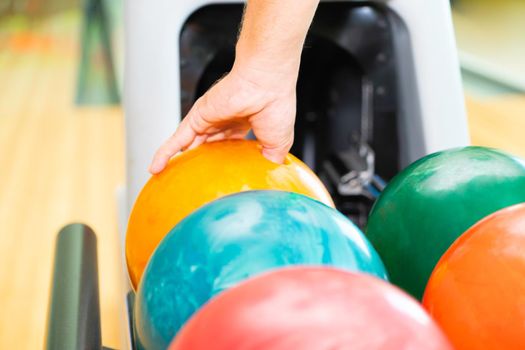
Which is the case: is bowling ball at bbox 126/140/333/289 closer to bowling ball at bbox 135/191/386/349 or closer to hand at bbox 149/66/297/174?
hand at bbox 149/66/297/174

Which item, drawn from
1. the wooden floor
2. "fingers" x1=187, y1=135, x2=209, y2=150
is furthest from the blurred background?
"fingers" x1=187, y1=135, x2=209, y2=150

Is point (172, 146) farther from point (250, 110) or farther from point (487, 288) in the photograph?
point (487, 288)

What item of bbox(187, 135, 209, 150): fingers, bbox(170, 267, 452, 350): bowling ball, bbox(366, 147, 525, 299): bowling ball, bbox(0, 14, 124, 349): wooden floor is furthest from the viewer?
bbox(0, 14, 124, 349): wooden floor

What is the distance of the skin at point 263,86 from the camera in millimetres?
820

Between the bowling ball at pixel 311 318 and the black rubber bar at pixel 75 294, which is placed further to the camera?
the black rubber bar at pixel 75 294

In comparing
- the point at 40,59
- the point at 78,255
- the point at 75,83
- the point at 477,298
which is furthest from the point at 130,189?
the point at 40,59

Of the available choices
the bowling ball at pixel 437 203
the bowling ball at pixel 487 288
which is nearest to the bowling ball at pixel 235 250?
the bowling ball at pixel 487 288

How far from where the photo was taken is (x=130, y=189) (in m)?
1.06

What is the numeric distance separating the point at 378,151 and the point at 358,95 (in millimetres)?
122

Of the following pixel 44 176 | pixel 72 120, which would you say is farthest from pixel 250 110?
pixel 72 120

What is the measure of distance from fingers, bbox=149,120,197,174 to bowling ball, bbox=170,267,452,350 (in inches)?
16.1

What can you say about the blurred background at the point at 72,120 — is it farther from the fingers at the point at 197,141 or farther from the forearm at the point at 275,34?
the forearm at the point at 275,34

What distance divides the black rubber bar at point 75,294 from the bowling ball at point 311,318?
38 cm

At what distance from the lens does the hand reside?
82 centimetres
